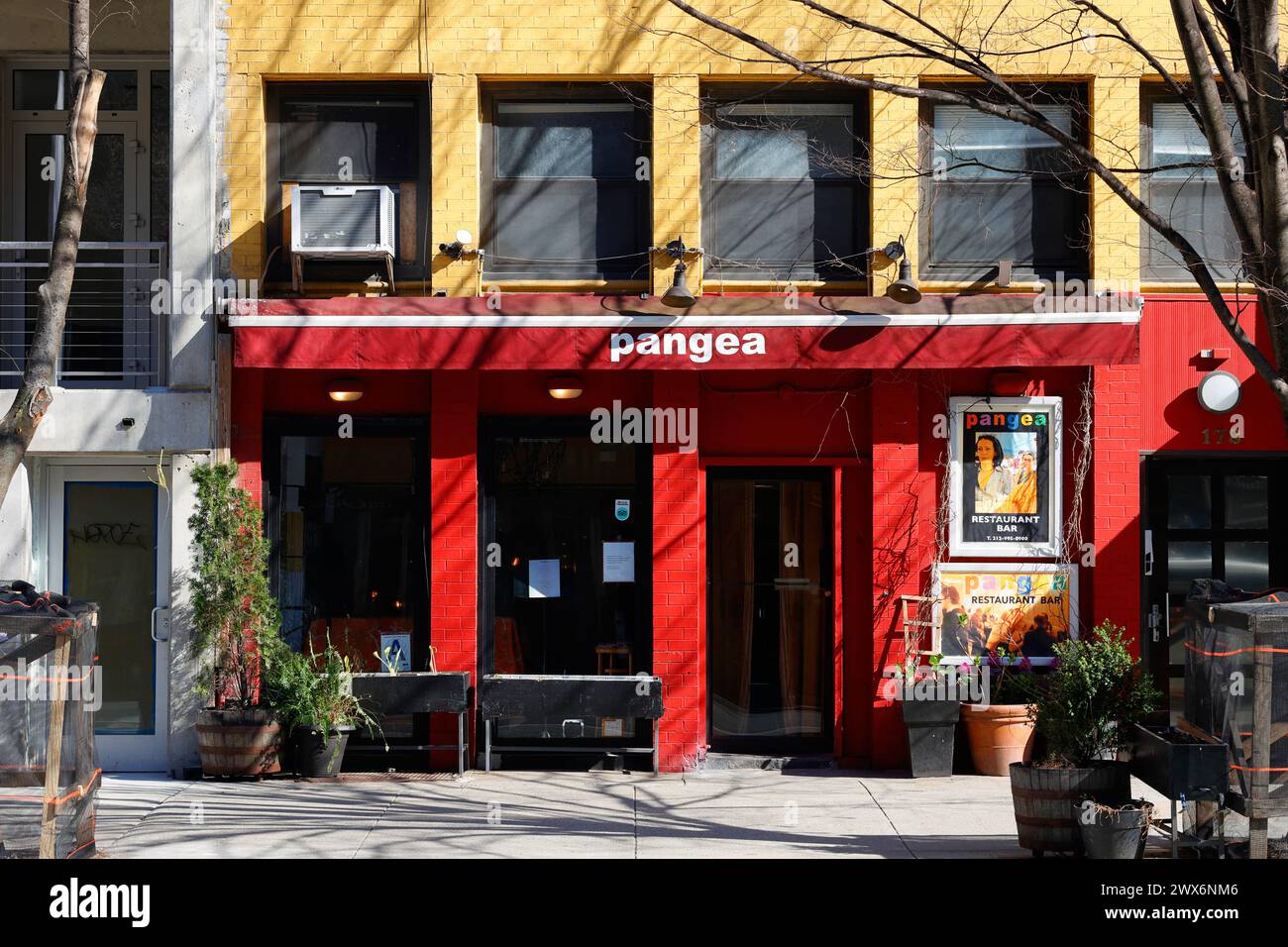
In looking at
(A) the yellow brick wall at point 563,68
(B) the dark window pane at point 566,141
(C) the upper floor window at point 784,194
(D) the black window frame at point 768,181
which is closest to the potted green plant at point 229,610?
(A) the yellow brick wall at point 563,68

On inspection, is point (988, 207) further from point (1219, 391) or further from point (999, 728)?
point (999, 728)

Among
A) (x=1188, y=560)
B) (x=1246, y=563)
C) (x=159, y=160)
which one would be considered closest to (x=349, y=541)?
(x=159, y=160)

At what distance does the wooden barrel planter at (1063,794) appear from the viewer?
8109mm

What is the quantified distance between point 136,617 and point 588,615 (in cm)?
397

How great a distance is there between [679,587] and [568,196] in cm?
362

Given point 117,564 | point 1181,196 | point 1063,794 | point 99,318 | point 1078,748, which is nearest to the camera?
point 1063,794

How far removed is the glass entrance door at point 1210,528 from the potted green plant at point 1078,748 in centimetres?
380

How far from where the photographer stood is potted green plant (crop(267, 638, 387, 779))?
35.5ft

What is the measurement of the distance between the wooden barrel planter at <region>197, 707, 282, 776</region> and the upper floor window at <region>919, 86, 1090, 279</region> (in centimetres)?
685

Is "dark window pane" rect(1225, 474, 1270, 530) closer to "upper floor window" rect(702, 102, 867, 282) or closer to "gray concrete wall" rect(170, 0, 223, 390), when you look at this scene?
"upper floor window" rect(702, 102, 867, 282)

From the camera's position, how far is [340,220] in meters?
11.3

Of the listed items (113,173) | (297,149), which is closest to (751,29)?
(297,149)

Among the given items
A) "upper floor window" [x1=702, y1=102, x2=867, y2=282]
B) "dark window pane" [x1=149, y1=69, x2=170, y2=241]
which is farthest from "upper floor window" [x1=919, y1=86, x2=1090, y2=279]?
"dark window pane" [x1=149, y1=69, x2=170, y2=241]

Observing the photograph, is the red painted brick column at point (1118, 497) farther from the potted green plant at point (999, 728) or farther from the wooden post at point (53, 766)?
the wooden post at point (53, 766)
